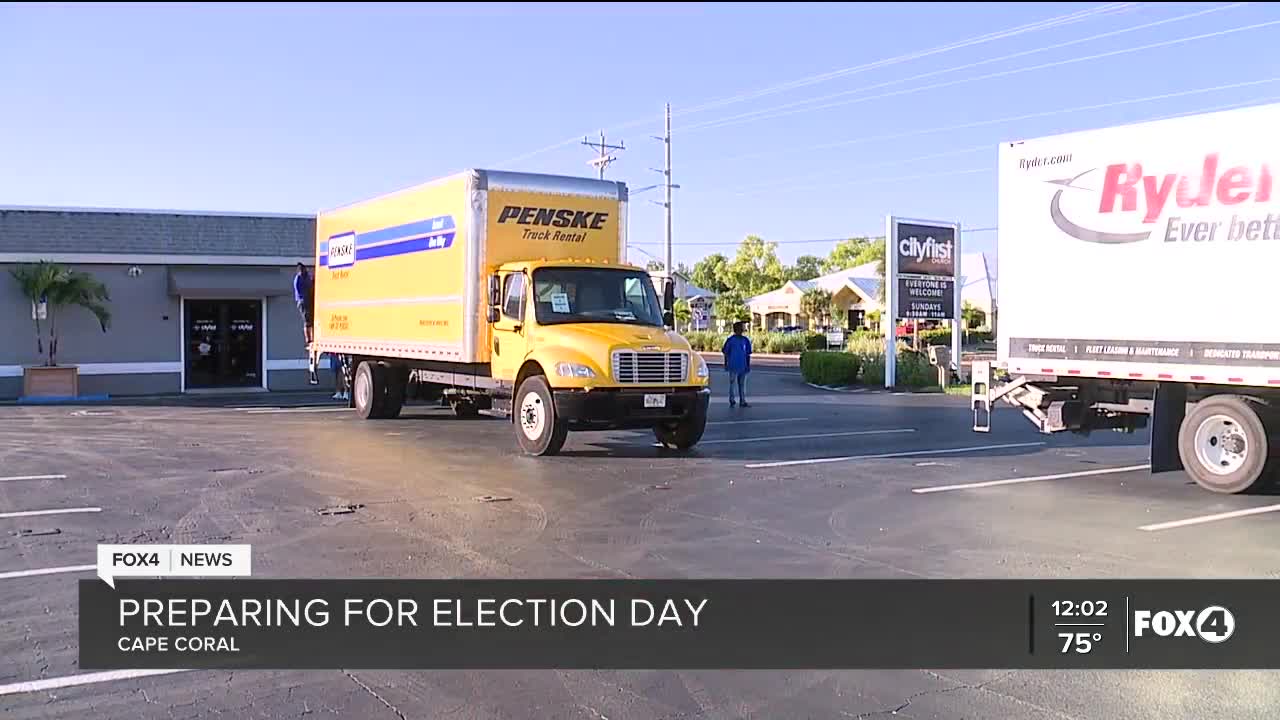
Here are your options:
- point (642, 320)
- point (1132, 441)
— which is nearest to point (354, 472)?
point (642, 320)

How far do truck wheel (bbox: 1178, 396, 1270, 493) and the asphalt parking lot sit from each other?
268 millimetres

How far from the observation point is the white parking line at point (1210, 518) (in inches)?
365

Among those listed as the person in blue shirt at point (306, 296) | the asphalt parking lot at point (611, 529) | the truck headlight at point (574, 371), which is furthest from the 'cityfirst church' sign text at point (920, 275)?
the truck headlight at point (574, 371)

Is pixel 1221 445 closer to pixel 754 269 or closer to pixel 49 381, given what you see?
pixel 49 381

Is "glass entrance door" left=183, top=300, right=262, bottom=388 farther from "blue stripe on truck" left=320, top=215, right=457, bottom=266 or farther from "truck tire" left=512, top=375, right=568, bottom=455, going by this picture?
"truck tire" left=512, top=375, right=568, bottom=455

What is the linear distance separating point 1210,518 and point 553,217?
9126 mm

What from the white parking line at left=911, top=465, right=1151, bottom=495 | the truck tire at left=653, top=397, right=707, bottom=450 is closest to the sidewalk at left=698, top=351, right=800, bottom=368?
the truck tire at left=653, top=397, right=707, bottom=450

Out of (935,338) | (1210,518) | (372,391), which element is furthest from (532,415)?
(935,338)

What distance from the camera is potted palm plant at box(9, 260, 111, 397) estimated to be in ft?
81.1

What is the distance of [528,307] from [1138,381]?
717 cm

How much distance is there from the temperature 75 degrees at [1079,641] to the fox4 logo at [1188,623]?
22 centimetres

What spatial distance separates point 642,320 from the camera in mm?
14680

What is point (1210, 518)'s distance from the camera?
9.70 meters

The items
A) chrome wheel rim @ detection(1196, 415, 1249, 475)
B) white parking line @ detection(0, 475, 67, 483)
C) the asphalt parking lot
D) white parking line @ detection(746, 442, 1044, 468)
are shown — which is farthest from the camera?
white parking line @ detection(746, 442, 1044, 468)
